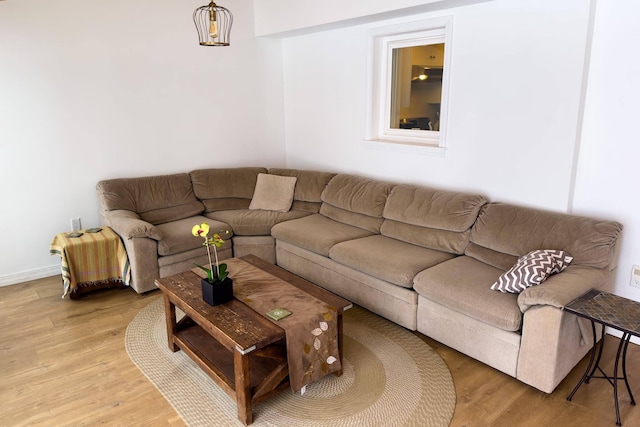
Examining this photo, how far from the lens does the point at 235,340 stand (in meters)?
2.17

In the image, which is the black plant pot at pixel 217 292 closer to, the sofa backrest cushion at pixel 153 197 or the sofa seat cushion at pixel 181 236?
the sofa seat cushion at pixel 181 236

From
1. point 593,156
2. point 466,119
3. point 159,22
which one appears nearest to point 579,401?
point 593,156

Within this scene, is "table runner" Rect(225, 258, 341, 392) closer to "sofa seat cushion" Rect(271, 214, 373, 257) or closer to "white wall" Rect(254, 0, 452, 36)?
"sofa seat cushion" Rect(271, 214, 373, 257)

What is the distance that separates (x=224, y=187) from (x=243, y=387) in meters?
2.75

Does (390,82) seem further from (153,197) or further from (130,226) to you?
(130,226)

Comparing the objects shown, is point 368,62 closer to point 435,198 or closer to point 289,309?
point 435,198

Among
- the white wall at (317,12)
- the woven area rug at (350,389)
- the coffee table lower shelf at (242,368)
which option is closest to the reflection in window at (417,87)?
the white wall at (317,12)

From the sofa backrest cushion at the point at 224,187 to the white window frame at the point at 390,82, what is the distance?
133cm

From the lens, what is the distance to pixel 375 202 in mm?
3879

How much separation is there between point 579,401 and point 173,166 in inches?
155

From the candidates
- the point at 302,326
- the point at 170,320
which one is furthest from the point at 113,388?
the point at 302,326

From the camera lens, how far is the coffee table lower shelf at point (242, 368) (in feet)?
7.29

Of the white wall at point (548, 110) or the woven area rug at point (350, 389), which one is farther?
the white wall at point (548, 110)

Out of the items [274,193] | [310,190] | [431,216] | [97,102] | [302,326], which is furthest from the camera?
[274,193]
